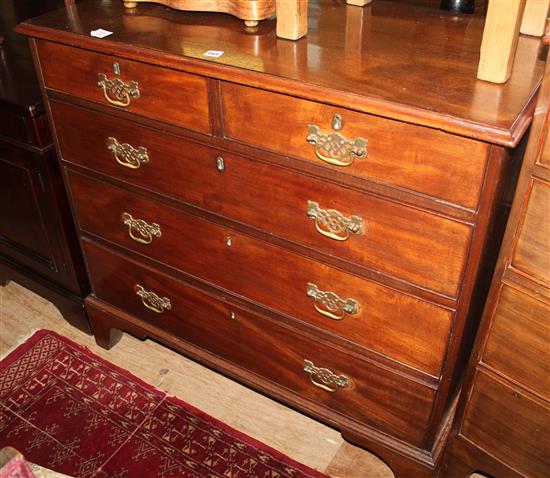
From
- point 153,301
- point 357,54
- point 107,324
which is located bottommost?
point 107,324

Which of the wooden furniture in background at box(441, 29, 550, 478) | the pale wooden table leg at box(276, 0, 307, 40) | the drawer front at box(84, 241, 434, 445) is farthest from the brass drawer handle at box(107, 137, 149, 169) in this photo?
the wooden furniture in background at box(441, 29, 550, 478)

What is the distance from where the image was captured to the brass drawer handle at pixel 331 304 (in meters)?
1.43

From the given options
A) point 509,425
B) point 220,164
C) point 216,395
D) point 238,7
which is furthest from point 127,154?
point 509,425

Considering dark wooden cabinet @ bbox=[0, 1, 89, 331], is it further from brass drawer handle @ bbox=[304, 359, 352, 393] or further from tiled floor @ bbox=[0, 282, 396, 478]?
brass drawer handle @ bbox=[304, 359, 352, 393]

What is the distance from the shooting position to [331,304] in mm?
1463

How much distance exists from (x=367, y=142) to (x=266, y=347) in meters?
0.72

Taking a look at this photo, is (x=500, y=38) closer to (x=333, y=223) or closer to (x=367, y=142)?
(x=367, y=142)

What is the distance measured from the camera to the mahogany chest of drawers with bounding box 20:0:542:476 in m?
1.16

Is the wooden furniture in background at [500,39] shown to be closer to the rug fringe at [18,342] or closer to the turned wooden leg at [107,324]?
the turned wooden leg at [107,324]

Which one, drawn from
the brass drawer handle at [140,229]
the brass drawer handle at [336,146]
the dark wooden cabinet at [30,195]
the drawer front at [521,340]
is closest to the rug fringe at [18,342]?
the dark wooden cabinet at [30,195]

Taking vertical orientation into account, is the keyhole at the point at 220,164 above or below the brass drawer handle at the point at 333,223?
above

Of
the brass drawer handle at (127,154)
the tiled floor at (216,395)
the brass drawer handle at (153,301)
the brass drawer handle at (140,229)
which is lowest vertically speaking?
the tiled floor at (216,395)

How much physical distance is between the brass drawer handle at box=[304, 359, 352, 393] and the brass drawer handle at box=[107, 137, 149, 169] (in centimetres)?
66

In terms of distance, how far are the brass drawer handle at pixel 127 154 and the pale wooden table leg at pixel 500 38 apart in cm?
83
